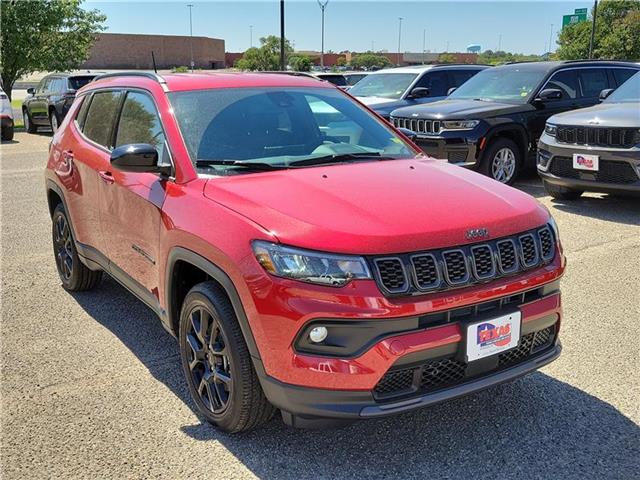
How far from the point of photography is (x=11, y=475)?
112 inches

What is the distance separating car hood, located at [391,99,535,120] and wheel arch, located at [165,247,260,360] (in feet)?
21.1

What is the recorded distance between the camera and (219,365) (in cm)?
304

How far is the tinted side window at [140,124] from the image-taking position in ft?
12.1

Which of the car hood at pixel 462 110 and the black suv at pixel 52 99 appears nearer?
the car hood at pixel 462 110

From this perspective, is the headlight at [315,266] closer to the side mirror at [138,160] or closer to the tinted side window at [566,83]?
the side mirror at [138,160]

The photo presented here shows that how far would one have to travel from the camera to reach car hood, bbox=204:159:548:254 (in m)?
2.63

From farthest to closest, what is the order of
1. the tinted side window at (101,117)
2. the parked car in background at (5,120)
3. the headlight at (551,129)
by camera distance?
the parked car in background at (5,120)
the headlight at (551,129)
the tinted side window at (101,117)

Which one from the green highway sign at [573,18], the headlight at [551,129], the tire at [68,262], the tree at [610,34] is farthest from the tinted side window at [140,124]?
the green highway sign at [573,18]

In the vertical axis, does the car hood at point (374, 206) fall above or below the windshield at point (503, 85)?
below

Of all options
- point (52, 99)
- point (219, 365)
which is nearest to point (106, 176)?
point (219, 365)

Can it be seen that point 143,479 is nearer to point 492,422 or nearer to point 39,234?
point 492,422

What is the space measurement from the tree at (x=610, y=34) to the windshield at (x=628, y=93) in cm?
3444

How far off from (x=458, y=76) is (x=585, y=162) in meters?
5.56

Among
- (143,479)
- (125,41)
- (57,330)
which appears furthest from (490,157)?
(125,41)
